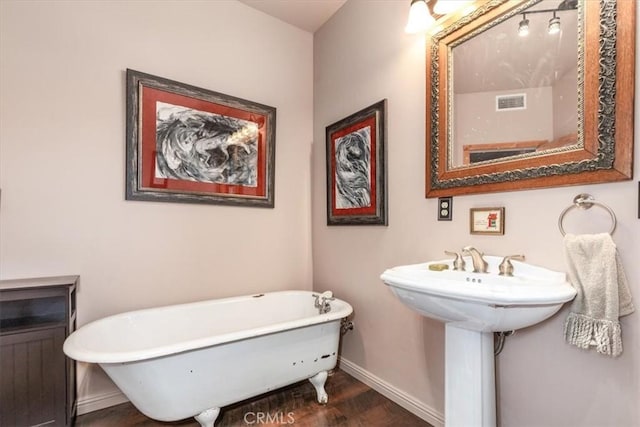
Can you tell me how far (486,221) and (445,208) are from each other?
222mm

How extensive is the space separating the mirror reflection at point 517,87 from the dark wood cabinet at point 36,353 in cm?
215

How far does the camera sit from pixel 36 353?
1436mm

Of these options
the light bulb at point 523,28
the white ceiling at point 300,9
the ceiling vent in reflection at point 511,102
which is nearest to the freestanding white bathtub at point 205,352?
the ceiling vent in reflection at point 511,102

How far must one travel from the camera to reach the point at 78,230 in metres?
1.75

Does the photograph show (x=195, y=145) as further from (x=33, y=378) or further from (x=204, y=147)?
(x=33, y=378)

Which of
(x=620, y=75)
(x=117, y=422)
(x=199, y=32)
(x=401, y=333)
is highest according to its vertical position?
(x=199, y=32)

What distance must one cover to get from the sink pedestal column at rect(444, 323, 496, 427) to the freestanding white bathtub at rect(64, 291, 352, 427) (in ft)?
2.37

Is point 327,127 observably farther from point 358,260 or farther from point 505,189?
point 505,189

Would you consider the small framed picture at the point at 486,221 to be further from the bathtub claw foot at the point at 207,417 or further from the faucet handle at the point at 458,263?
the bathtub claw foot at the point at 207,417

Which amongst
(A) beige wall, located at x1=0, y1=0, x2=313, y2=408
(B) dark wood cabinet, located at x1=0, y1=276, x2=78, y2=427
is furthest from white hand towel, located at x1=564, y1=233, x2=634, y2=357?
(B) dark wood cabinet, located at x1=0, y1=276, x2=78, y2=427

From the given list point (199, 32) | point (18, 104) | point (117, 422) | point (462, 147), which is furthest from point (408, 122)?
point (117, 422)

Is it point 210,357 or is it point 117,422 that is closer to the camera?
point 210,357

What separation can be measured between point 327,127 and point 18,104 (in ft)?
6.21

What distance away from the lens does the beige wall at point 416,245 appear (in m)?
1.05
